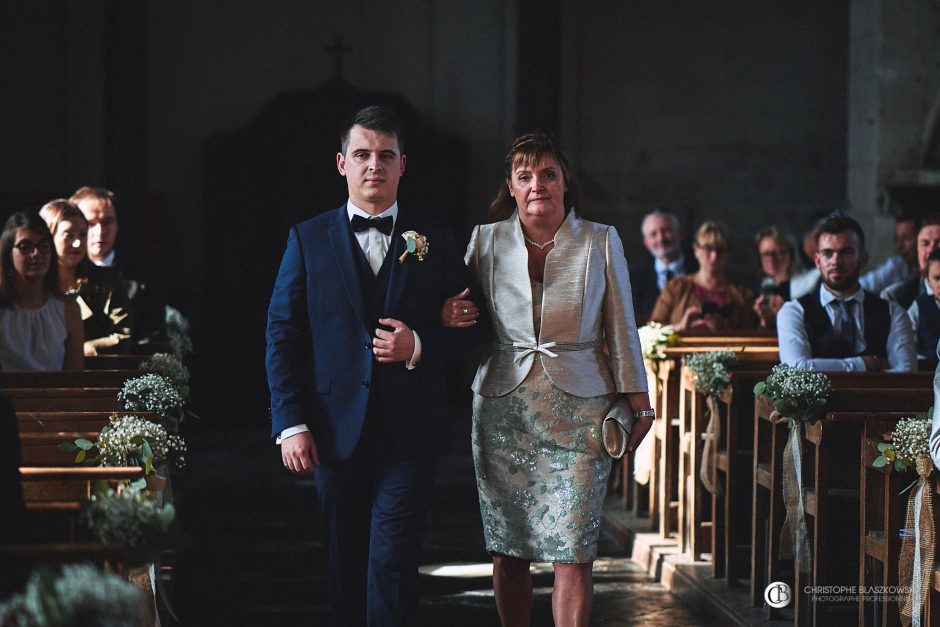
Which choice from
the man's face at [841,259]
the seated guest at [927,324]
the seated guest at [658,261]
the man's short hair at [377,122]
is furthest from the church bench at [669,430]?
the man's short hair at [377,122]

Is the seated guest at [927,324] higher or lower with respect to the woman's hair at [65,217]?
lower

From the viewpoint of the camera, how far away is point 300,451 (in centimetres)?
326

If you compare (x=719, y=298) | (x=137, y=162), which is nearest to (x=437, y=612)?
(x=719, y=298)

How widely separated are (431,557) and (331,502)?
2462 millimetres

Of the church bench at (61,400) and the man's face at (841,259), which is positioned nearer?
the church bench at (61,400)

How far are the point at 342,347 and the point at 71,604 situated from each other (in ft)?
4.59

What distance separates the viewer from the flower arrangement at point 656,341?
6.08 metres

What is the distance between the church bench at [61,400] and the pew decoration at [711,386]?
2.26 metres

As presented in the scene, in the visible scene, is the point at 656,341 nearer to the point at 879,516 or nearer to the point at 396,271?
the point at 879,516

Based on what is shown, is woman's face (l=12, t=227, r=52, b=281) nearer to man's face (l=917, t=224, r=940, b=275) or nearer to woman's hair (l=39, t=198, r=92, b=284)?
woman's hair (l=39, t=198, r=92, b=284)

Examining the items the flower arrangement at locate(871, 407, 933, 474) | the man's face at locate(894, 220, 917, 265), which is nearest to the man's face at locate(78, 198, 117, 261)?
the flower arrangement at locate(871, 407, 933, 474)
